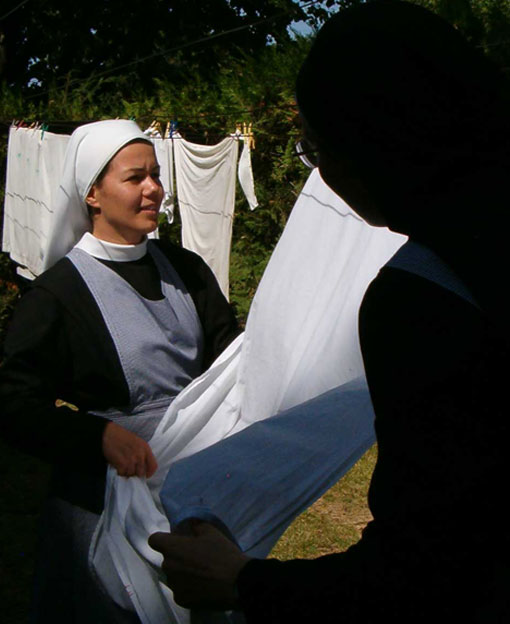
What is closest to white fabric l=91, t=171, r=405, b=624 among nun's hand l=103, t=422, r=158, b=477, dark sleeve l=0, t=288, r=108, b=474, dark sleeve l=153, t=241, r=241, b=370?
nun's hand l=103, t=422, r=158, b=477

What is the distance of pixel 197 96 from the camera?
8.00m

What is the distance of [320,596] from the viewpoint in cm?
84

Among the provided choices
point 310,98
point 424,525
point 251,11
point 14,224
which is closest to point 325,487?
point 424,525

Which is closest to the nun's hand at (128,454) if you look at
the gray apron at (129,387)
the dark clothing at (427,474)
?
the gray apron at (129,387)

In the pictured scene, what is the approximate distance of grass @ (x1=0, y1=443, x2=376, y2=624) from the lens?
3988mm

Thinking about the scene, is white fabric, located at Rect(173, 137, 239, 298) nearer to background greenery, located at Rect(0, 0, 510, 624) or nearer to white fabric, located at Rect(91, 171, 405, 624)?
background greenery, located at Rect(0, 0, 510, 624)

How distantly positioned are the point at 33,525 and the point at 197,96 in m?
4.78

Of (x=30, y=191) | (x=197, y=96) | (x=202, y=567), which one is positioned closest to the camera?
(x=202, y=567)

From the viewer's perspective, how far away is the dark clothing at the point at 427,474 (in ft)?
2.51

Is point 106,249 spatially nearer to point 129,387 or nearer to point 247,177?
point 129,387

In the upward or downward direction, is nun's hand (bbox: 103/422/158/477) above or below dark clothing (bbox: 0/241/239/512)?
below

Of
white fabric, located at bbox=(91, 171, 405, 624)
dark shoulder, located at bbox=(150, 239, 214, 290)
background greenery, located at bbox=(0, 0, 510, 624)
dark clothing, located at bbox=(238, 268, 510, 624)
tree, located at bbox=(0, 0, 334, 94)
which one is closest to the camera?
dark clothing, located at bbox=(238, 268, 510, 624)

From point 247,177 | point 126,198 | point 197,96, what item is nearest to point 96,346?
point 126,198

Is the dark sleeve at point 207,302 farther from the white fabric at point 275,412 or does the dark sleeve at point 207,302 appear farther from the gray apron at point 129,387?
the white fabric at point 275,412
